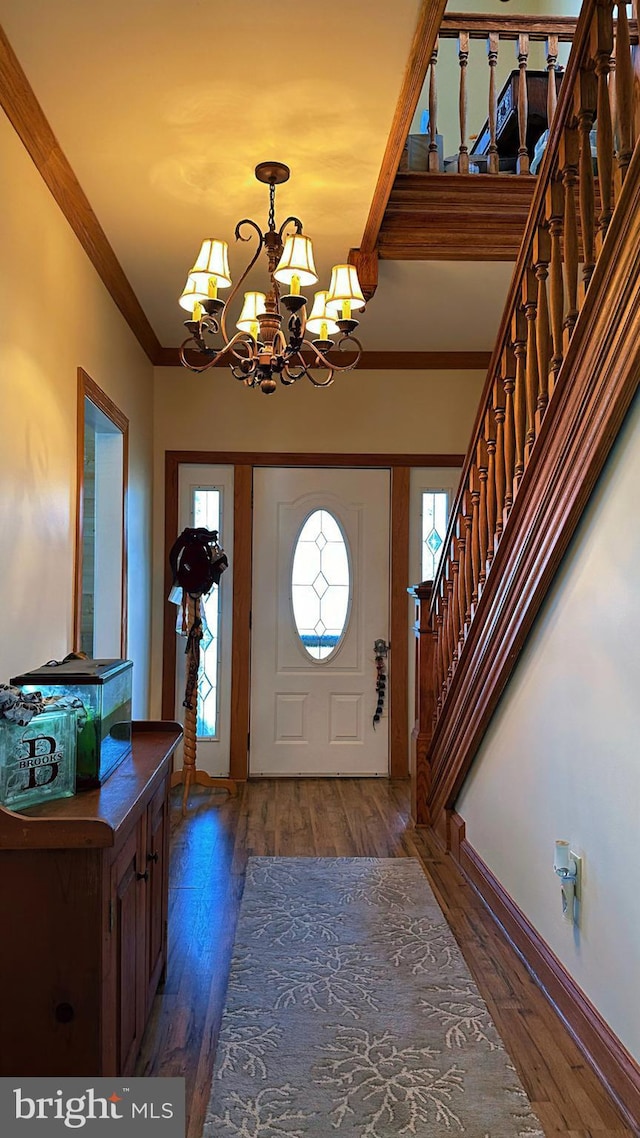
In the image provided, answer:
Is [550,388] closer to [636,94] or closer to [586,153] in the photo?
[586,153]

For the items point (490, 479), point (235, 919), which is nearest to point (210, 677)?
point (235, 919)

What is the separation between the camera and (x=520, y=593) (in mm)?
2723

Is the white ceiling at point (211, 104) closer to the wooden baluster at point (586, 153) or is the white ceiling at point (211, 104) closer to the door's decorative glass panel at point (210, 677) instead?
the wooden baluster at point (586, 153)

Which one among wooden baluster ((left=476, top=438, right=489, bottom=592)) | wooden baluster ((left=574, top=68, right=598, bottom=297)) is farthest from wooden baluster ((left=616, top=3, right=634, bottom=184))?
wooden baluster ((left=476, top=438, right=489, bottom=592))

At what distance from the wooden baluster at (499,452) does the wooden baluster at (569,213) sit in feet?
2.12

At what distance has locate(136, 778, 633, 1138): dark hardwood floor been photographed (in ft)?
6.68

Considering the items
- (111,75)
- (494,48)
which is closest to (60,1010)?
(111,75)

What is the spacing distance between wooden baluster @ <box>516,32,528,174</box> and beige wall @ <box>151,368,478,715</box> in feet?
5.84

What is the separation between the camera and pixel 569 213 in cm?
239

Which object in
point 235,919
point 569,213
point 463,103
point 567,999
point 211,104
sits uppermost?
point 463,103

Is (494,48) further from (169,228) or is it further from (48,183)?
(48,183)

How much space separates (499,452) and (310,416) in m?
2.40

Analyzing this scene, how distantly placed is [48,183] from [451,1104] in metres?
3.14

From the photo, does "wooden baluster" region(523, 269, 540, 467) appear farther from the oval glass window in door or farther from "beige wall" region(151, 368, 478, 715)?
the oval glass window in door
